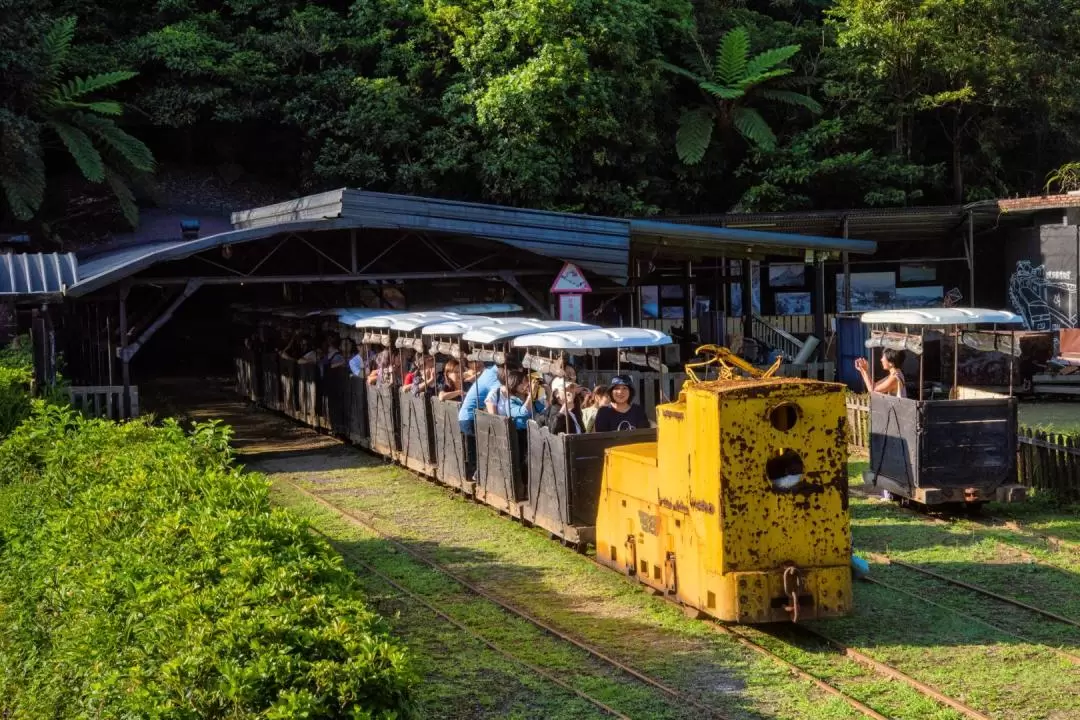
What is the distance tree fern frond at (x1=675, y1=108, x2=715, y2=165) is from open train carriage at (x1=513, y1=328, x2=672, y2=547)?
71.0ft

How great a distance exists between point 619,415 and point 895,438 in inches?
139

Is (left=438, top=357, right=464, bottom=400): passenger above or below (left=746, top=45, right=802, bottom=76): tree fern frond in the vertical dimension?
below

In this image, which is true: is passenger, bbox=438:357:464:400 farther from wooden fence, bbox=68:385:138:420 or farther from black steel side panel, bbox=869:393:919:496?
wooden fence, bbox=68:385:138:420

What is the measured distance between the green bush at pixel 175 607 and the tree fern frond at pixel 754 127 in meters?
26.7

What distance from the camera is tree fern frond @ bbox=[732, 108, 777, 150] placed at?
35156 millimetres

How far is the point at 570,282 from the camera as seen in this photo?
819 inches

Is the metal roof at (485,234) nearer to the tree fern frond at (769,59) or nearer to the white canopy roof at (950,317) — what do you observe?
the white canopy roof at (950,317)

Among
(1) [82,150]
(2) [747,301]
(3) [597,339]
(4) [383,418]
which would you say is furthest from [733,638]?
(1) [82,150]

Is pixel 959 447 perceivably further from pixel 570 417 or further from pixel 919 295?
pixel 919 295

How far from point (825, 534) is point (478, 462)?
21.1 feet

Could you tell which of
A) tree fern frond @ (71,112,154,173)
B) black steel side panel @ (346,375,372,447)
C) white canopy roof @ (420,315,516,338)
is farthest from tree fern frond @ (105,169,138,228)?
white canopy roof @ (420,315,516,338)

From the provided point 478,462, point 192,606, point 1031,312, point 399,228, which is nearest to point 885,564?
point 478,462

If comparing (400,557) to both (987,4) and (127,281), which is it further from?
(987,4)

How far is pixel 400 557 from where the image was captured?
531 inches
